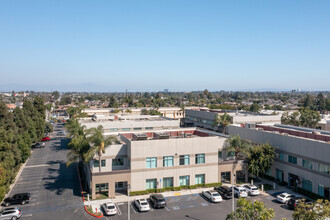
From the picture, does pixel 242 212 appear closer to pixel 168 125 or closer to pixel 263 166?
pixel 263 166

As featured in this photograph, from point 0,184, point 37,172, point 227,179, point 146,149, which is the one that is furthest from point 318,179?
point 37,172

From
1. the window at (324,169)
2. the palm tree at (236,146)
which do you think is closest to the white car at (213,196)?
the palm tree at (236,146)

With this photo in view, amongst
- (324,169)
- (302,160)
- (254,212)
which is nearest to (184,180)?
(302,160)

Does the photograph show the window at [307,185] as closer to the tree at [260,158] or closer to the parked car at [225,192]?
the tree at [260,158]

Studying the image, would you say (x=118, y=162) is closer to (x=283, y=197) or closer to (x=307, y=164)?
(x=283, y=197)

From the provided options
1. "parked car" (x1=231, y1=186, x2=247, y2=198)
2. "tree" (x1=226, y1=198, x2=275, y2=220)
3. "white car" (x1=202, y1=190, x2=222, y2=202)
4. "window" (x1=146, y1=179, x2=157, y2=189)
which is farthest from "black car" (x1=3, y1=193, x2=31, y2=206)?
"tree" (x1=226, y1=198, x2=275, y2=220)

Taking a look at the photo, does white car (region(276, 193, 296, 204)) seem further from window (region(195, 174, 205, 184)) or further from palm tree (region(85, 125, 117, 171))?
palm tree (region(85, 125, 117, 171))
